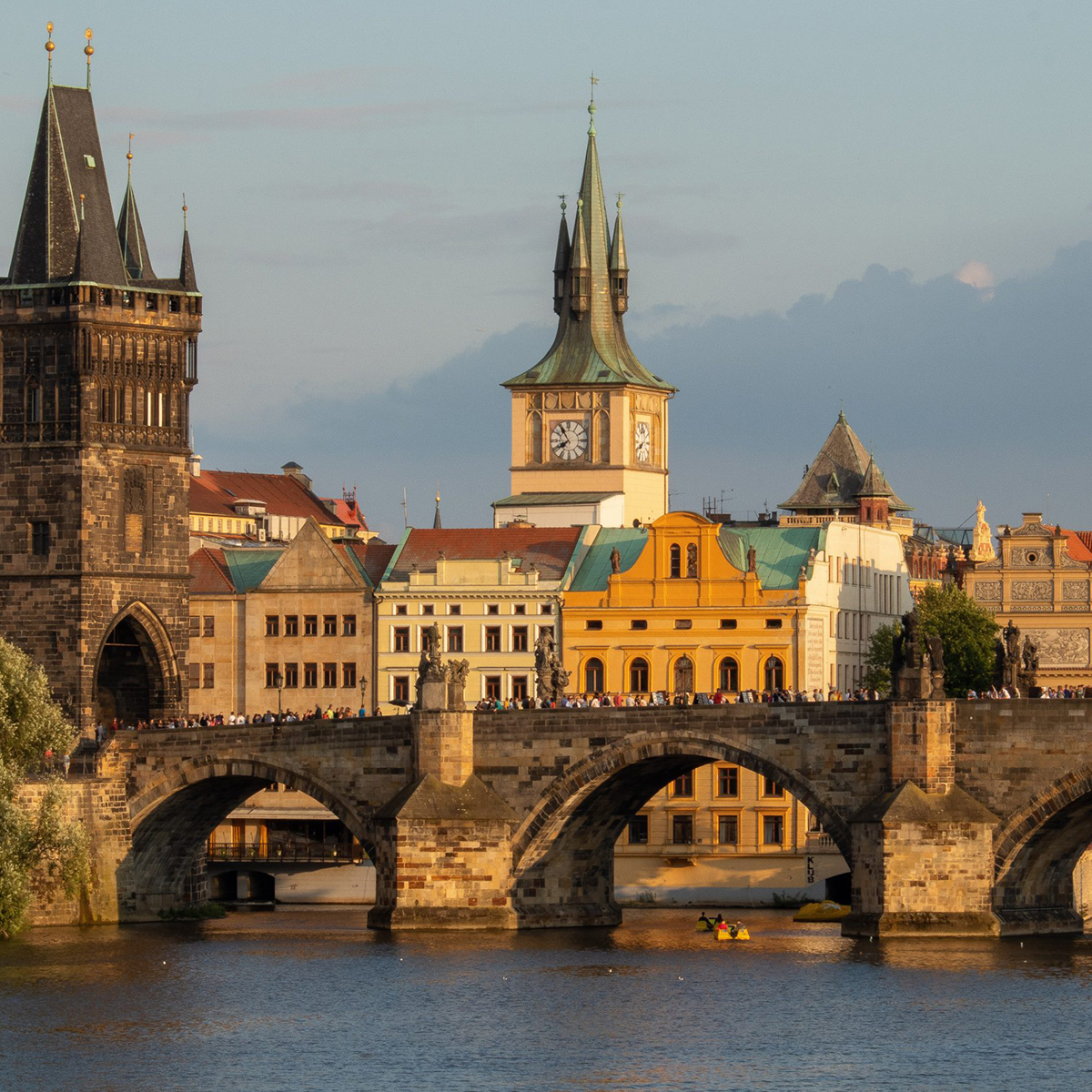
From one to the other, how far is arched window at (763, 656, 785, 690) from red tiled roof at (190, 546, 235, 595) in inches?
856

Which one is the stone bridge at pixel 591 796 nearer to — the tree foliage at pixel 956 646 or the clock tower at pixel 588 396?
the tree foliage at pixel 956 646

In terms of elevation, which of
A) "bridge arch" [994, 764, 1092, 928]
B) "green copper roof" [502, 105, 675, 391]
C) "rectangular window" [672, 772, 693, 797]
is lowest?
"bridge arch" [994, 764, 1092, 928]

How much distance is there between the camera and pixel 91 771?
385ft

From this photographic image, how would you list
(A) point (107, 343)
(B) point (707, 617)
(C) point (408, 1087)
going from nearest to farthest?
(C) point (408, 1087), (A) point (107, 343), (B) point (707, 617)

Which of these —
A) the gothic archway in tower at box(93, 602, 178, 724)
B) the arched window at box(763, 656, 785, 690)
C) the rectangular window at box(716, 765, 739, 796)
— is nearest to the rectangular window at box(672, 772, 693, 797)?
the rectangular window at box(716, 765, 739, 796)

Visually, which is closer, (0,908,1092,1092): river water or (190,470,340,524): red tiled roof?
(0,908,1092,1092): river water

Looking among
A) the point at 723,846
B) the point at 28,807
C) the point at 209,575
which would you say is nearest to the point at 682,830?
the point at 723,846

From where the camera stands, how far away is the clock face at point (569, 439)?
522 feet

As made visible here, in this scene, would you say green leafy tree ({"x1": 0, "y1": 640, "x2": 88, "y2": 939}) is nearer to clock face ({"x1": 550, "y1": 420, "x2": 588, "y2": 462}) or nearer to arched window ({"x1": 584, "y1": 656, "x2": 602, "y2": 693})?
arched window ({"x1": 584, "y1": 656, "x2": 602, "y2": 693})

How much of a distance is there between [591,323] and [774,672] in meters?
27.9

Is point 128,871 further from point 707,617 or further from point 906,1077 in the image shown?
point 906,1077

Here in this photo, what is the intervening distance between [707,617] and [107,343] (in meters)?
26.2

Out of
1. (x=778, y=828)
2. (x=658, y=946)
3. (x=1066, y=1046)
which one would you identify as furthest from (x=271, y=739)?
(x=1066, y=1046)

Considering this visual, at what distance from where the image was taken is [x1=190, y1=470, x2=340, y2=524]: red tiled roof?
181m
